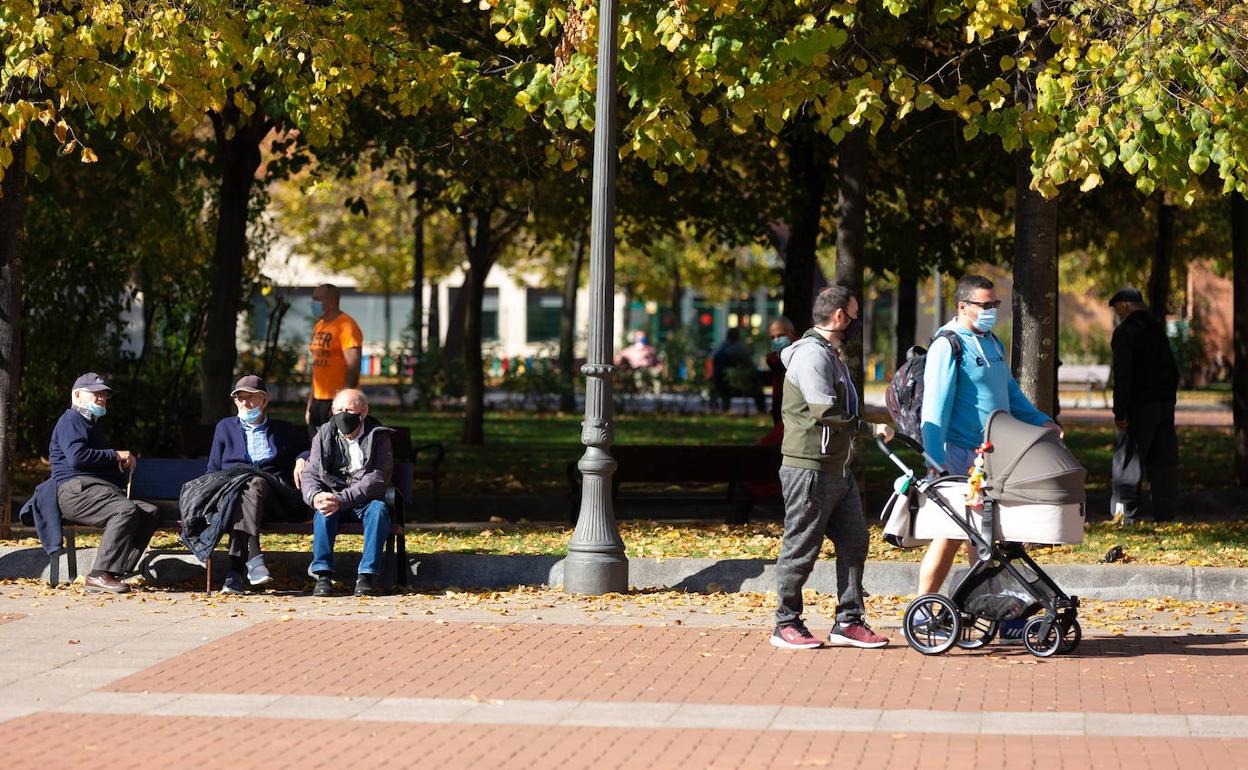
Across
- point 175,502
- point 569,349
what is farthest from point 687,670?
point 569,349

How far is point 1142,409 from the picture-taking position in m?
14.2

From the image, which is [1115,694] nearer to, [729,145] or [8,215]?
[8,215]

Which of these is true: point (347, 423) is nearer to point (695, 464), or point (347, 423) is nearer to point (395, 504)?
point (395, 504)

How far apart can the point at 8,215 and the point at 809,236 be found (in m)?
9.11

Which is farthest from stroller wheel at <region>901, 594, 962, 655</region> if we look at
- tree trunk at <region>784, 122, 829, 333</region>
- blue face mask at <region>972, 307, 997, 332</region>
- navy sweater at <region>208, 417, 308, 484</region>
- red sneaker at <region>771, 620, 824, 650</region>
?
tree trunk at <region>784, 122, 829, 333</region>

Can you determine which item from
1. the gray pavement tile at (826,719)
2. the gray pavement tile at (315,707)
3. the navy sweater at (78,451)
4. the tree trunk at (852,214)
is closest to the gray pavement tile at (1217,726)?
the gray pavement tile at (826,719)

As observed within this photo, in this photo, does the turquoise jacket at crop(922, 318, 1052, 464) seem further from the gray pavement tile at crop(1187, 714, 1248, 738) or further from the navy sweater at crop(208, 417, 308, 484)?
the navy sweater at crop(208, 417, 308, 484)

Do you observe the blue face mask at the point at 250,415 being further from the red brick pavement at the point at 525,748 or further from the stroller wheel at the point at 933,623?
the stroller wheel at the point at 933,623

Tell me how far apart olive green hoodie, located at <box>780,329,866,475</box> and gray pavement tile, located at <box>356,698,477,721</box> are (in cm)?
221

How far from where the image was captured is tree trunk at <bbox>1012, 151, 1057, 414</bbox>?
500 inches

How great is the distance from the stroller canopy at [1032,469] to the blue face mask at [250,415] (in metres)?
4.83

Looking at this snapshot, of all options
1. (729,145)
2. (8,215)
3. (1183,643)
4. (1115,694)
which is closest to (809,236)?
(729,145)

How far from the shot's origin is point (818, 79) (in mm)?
12109

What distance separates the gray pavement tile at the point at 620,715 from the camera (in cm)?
734
